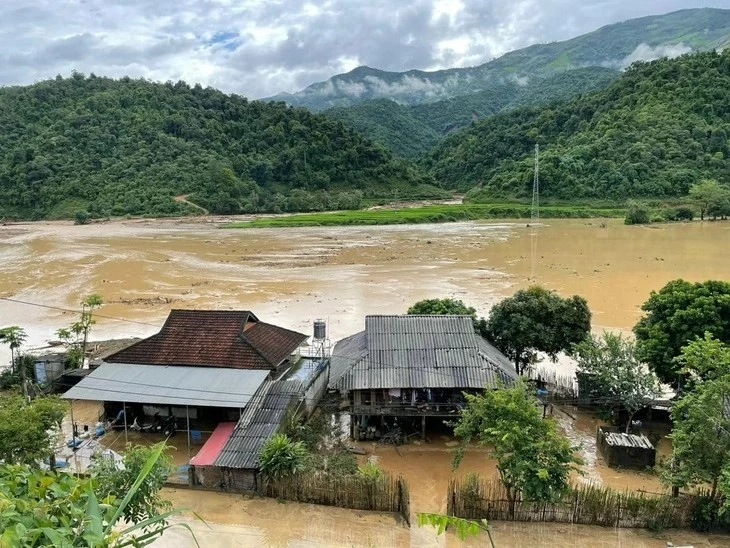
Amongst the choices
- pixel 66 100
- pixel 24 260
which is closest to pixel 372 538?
pixel 24 260

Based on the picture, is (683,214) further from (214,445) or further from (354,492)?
(214,445)

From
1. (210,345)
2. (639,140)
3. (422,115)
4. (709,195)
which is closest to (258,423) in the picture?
(210,345)

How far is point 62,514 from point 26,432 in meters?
10.3

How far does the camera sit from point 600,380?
16.1 metres

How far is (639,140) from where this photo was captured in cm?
7981

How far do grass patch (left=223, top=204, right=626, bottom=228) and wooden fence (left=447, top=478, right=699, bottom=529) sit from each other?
2390 inches

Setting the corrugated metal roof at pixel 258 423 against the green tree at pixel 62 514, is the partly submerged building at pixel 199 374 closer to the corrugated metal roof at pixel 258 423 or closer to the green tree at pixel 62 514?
the corrugated metal roof at pixel 258 423

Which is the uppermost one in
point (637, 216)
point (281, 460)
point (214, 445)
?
point (637, 216)

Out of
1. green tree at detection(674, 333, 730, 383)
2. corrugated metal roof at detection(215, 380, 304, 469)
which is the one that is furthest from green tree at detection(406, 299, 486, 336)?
green tree at detection(674, 333, 730, 383)

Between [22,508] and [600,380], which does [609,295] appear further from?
[22,508]

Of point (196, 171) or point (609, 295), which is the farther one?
point (196, 171)

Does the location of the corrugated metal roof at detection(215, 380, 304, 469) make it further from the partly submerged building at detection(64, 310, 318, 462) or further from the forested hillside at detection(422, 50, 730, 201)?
the forested hillside at detection(422, 50, 730, 201)

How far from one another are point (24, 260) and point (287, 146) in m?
58.5

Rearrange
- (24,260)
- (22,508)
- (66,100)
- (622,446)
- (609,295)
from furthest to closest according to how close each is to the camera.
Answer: (66,100) → (24,260) → (609,295) → (622,446) → (22,508)
